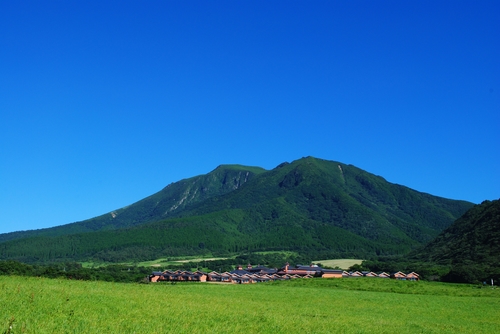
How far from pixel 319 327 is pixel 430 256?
127 m

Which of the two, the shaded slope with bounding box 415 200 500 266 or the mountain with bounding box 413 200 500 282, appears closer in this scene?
the mountain with bounding box 413 200 500 282

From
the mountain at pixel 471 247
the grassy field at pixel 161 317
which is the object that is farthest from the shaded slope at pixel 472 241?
the grassy field at pixel 161 317

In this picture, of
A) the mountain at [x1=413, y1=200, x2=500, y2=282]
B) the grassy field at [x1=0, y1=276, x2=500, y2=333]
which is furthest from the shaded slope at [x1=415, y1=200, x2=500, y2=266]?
Result: the grassy field at [x1=0, y1=276, x2=500, y2=333]

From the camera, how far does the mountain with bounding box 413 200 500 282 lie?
257 feet

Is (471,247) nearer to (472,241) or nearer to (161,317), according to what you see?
(472,241)

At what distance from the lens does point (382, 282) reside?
62250 mm

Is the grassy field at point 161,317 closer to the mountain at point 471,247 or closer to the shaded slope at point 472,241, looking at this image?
the mountain at point 471,247

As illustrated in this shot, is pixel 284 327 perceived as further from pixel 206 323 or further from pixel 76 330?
pixel 76 330

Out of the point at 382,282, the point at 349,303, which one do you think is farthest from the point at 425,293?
the point at 349,303

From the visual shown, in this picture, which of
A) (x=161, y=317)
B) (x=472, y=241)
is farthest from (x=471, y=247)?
(x=161, y=317)

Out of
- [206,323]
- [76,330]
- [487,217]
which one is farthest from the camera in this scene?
[487,217]

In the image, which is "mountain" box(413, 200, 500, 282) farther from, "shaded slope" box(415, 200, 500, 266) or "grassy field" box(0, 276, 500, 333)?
"grassy field" box(0, 276, 500, 333)

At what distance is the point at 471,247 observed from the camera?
116 meters

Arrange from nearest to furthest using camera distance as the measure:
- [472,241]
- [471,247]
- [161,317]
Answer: [161,317] → [471,247] → [472,241]
